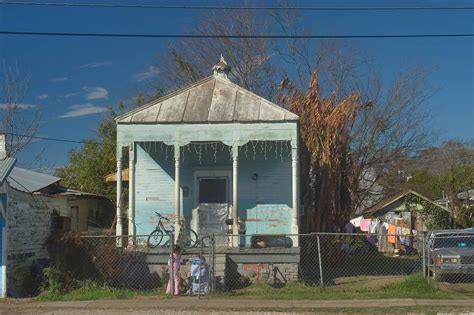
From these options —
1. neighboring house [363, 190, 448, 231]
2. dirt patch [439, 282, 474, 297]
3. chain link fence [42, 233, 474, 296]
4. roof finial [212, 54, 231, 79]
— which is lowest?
dirt patch [439, 282, 474, 297]

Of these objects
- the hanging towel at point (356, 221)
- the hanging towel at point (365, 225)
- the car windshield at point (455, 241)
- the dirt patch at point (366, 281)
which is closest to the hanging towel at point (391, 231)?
the hanging towel at point (365, 225)

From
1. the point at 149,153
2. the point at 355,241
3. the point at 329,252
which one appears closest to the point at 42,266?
the point at 149,153

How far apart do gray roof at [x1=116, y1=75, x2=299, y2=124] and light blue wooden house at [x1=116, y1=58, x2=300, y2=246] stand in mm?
28

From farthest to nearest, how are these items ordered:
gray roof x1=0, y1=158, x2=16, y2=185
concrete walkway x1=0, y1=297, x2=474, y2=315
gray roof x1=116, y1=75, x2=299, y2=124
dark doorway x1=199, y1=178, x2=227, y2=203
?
dark doorway x1=199, y1=178, x2=227, y2=203
gray roof x1=116, y1=75, x2=299, y2=124
gray roof x1=0, y1=158, x2=16, y2=185
concrete walkway x1=0, y1=297, x2=474, y2=315

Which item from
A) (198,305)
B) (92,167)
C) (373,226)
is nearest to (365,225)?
(373,226)

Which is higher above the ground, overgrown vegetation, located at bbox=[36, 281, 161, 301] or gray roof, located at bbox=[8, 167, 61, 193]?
gray roof, located at bbox=[8, 167, 61, 193]

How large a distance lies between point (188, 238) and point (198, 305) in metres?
5.11

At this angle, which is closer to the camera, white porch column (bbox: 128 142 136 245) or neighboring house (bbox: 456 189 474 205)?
white porch column (bbox: 128 142 136 245)

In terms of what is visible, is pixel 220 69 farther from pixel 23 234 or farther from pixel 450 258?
pixel 450 258

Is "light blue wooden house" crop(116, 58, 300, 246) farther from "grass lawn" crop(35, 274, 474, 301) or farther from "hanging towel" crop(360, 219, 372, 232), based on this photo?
"hanging towel" crop(360, 219, 372, 232)

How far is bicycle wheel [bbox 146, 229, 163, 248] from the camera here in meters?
17.0

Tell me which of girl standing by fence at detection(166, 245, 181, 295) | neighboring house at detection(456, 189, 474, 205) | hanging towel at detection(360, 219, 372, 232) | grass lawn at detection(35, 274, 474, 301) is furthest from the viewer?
neighboring house at detection(456, 189, 474, 205)

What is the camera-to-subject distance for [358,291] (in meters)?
14.2

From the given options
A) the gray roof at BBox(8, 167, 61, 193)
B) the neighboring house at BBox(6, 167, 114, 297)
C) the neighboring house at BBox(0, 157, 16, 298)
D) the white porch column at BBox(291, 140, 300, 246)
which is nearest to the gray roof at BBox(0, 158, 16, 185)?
the neighboring house at BBox(0, 157, 16, 298)
